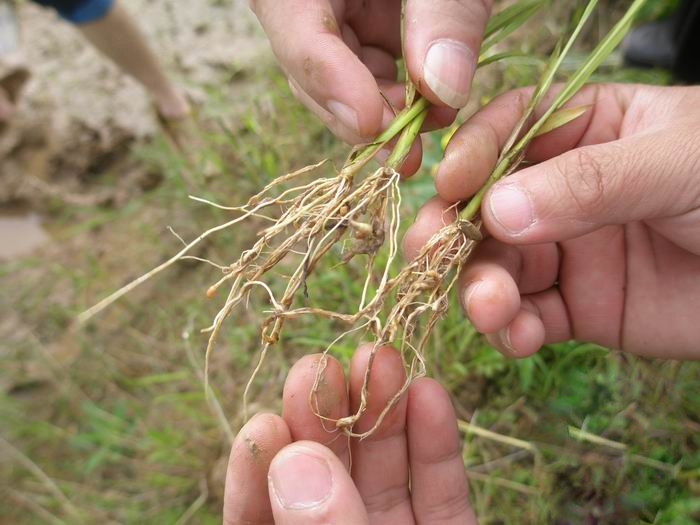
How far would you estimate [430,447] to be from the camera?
1019 mm

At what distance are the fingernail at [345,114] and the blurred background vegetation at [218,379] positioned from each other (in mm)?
468

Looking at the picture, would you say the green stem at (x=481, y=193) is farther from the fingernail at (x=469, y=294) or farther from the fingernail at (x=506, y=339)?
the fingernail at (x=506, y=339)

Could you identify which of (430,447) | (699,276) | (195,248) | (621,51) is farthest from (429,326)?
(621,51)

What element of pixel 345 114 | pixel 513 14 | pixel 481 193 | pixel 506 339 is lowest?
pixel 506 339

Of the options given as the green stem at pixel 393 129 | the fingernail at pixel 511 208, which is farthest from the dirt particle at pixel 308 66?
the fingernail at pixel 511 208

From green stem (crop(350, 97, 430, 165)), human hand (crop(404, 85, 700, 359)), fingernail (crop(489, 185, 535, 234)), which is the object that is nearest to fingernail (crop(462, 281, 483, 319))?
human hand (crop(404, 85, 700, 359))

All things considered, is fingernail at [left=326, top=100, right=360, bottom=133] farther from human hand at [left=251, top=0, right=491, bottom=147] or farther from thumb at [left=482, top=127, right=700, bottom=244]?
thumb at [left=482, top=127, right=700, bottom=244]

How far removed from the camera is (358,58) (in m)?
1.06

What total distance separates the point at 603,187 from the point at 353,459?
2.10 ft

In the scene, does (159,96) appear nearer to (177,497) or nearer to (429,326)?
(177,497)

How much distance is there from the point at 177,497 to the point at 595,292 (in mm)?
1256

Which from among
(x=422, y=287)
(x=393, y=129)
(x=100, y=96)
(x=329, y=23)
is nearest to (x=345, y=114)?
(x=393, y=129)

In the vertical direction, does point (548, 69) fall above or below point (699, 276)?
above

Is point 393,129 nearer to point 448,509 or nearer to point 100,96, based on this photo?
point 448,509
